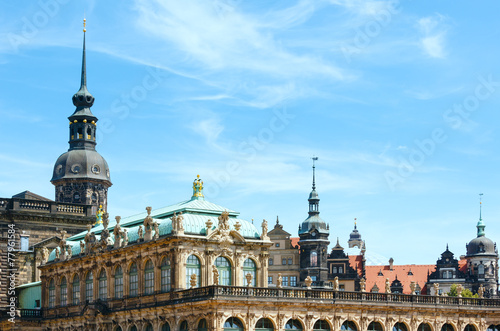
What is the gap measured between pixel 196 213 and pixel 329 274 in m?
82.3

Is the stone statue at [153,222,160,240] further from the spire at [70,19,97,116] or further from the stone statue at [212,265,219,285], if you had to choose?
the spire at [70,19,97,116]

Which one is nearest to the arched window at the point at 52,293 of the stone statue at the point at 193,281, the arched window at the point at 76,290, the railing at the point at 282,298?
the arched window at the point at 76,290

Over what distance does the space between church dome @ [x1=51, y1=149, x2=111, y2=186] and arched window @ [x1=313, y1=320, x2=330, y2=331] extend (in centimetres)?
4566

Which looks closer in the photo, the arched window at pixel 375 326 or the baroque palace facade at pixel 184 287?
the baroque palace facade at pixel 184 287

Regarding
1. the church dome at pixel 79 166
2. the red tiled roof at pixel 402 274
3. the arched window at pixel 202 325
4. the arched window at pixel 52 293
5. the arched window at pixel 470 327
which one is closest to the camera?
the arched window at pixel 202 325

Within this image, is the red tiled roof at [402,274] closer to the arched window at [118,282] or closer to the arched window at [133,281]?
the arched window at [118,282]

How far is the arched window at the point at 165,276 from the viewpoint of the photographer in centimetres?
7194

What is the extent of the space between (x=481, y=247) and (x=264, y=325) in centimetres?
10046

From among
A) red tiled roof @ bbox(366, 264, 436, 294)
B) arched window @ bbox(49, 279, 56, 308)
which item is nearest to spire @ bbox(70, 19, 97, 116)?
arched window @ bbox(49, 279, 56, 308)

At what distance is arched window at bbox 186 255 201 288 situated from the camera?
234 feet

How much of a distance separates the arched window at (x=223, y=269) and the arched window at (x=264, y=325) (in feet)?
18.8

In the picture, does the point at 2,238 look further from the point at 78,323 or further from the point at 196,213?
the point at 196,213

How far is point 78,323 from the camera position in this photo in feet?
270

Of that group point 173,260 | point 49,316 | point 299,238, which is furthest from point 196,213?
point 299,238
